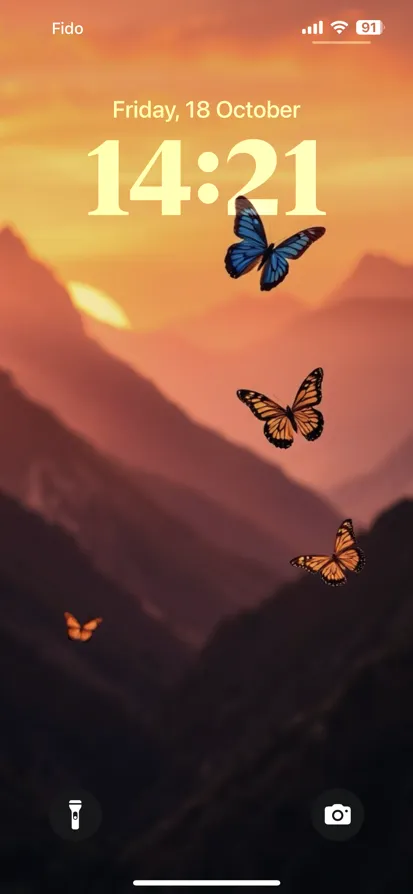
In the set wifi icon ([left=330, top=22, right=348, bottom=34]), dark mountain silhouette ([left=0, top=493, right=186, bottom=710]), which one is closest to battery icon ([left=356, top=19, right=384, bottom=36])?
wifi icon ([left=330, top=22, right=348, bottom=34])

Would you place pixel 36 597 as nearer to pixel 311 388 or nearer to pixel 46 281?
pixel 46 281

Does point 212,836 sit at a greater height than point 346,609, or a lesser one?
lesser

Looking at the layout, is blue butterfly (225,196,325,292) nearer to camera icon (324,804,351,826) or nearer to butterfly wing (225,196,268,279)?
butterfly wing (225,196,268,279)

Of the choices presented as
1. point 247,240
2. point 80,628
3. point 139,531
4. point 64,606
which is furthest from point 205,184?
point 64,606

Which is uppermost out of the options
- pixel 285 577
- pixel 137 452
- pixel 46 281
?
pixel 46 281

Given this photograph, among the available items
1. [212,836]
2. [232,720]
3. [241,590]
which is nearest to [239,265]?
[212,836]

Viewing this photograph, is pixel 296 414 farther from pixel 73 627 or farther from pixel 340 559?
pixel 73 627

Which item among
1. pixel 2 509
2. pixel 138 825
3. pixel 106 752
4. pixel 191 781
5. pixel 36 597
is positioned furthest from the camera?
pixel 36 597

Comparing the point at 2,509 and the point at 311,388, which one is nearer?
the point at 311,388
